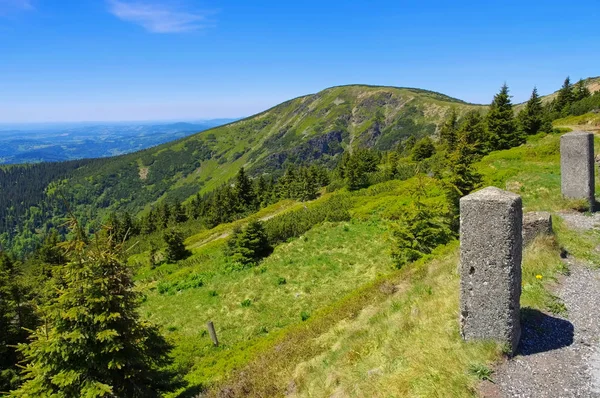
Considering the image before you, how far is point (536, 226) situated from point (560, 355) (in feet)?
18.0

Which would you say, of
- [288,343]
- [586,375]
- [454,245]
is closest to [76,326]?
[288,343]

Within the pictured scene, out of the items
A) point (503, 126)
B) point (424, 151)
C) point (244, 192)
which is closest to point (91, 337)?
point (503, 126)

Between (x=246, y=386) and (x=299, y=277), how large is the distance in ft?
43.6

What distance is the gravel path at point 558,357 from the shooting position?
Result: 6.20m

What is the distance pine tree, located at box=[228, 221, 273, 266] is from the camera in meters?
29.8

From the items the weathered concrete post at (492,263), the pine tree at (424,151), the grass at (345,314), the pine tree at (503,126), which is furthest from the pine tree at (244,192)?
the weathered concrete post at (492,263)

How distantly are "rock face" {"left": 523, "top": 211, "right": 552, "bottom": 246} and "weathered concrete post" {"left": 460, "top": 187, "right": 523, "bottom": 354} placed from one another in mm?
5216

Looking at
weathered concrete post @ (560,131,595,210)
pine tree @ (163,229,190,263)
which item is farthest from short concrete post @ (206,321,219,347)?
pine tree @ (163,229,190,263)

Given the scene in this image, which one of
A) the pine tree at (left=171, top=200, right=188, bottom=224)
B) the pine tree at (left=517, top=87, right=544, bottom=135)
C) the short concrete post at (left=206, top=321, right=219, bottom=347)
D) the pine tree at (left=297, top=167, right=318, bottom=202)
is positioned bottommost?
the pine tree at (left=171, top=200, right=188, bottom=224)

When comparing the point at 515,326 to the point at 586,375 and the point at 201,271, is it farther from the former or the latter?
the point at 201,271

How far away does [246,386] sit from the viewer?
10.4 meters

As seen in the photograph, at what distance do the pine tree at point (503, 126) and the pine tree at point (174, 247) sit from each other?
137 ft

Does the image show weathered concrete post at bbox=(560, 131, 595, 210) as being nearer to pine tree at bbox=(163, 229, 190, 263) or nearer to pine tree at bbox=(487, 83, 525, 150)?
pine tree at bbox=(487, 83, 525, 150)

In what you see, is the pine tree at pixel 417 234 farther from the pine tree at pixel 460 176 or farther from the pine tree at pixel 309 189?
the pine tree at pixel 309 189
